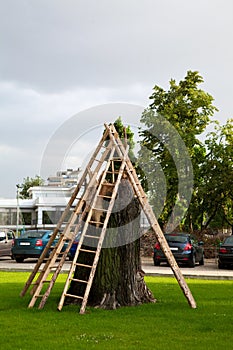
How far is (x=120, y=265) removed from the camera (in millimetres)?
13500

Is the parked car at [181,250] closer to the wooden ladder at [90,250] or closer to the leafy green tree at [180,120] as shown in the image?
the leafy green tree at [180,120]

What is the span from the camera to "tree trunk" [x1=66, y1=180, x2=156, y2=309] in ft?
43.8

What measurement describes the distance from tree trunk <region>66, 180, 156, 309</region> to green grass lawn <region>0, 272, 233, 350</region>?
0.41 m

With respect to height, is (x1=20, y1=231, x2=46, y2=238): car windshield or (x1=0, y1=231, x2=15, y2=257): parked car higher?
(x1=20, y1=231, x2=46, y2=238): car windshield

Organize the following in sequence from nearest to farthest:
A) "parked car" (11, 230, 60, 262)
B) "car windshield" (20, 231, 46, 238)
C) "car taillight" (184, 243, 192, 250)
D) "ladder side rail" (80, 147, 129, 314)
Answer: "ladder side rail" (80, 147, 129, 314) → "car taillight" (184, 243, 192, 250) → "parked car" (11, 230, 60, 262) → "car windshield" (20, 231, 46, 238)

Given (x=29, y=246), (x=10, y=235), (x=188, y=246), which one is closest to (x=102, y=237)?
(x=188, y=246)

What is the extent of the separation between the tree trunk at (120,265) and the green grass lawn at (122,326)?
0.41 m

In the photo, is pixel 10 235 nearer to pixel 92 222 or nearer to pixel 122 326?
pixel 92 222

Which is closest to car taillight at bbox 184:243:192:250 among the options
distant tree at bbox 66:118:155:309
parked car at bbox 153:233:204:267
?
parked car at bbox 153:233:204:267

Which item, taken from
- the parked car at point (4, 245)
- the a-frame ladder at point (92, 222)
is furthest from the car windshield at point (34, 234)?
the a-frame ladder at point (92, 222)

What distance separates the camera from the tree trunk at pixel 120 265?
525 inches

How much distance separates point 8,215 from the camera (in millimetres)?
84875

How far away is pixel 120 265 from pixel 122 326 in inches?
107

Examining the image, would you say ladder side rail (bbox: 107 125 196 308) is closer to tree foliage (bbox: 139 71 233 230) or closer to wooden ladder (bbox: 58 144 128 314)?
wooden ladder (bbox: 58 144 128 314)
